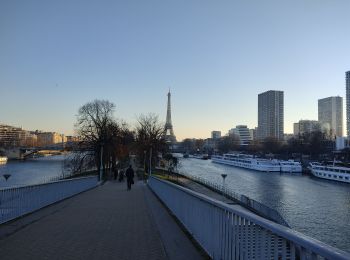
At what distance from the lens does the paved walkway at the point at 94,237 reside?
6867 mm

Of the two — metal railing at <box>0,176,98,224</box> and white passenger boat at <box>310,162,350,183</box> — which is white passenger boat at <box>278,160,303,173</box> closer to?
white passenger boat at <box>310,162,350,183</box>

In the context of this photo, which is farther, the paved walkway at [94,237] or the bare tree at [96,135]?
the bare tree at [96,135]

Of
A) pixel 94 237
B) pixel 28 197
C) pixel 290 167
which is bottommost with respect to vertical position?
pixel 290 167

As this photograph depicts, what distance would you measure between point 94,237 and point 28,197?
4576 millimetres

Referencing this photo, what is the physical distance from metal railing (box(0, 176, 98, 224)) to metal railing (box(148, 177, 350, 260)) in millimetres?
4839

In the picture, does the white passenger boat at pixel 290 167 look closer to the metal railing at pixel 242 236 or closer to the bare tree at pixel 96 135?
the bare tree at pixel 96 135

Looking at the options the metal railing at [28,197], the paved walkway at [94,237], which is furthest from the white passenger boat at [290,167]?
the paved walkway at [94,237]

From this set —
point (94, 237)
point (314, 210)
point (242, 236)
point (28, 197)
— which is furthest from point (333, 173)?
point (242, 236)

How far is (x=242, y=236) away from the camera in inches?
200

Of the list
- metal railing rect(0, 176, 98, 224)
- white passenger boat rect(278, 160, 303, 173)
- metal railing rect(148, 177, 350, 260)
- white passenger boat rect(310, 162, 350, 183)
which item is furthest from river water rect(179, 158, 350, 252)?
white passenger boat rect(278, 160, 303, 173)

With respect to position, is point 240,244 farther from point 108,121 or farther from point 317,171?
point 317,171

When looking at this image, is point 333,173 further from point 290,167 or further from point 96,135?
point 96,135

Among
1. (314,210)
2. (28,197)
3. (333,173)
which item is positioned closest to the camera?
(28,197)

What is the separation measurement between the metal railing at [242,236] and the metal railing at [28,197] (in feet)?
15.9
